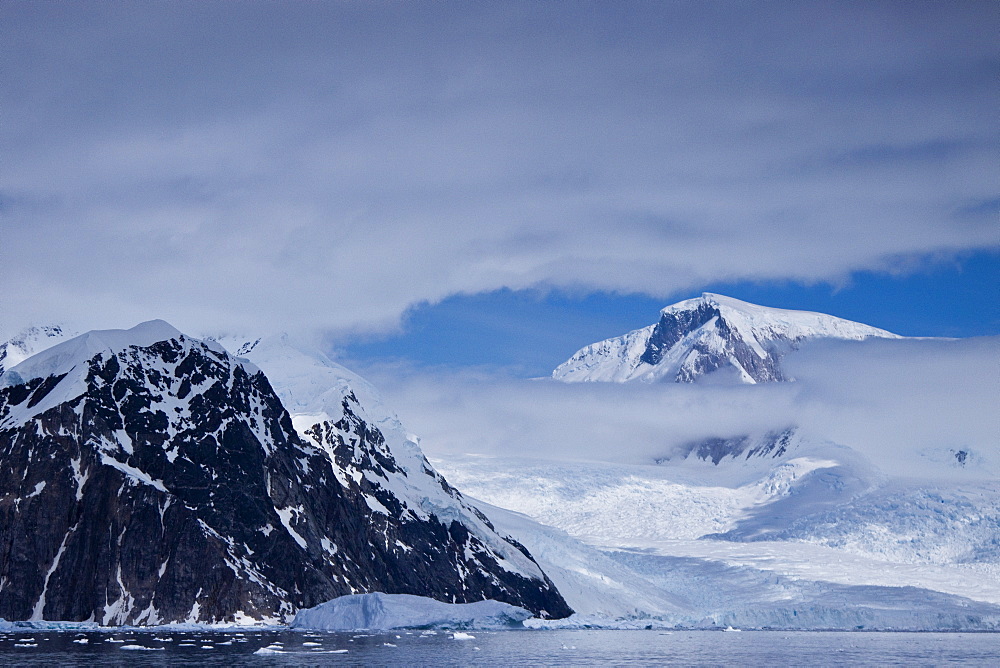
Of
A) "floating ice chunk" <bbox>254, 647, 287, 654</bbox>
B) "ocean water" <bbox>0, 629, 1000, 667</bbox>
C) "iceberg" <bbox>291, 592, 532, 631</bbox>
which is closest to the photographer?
"ocean water" <bbox>0, 629, 1000, 667</bbox>

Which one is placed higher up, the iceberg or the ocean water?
the iceberg

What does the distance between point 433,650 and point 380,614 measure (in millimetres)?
45067

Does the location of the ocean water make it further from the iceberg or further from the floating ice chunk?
the iceberg

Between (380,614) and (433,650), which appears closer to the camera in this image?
(433,650)

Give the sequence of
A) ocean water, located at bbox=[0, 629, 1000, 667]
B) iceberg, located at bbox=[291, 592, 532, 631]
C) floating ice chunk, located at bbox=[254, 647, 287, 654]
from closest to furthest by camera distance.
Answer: ocean water, located at bbox=[0, 629, 1000, 667] → floating ice chunk, located at bbox=[254, 647, 287, 654] → iceberg, located at bbox=[291, 592, 532, 631]

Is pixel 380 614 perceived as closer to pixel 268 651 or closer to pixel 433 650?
pixel 433 650

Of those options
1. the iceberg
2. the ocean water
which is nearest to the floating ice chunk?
the ocean water

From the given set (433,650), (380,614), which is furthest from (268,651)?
(380,614)

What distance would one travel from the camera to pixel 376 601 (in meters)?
185

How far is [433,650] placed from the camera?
465 feet

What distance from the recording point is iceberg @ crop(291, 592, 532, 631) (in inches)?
7072

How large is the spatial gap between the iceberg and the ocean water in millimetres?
2475

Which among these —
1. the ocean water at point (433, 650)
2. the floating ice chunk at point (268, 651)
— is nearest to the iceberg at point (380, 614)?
the ocean water at point (433, 650)

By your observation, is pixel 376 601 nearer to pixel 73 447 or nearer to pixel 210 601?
pixel 210 601
